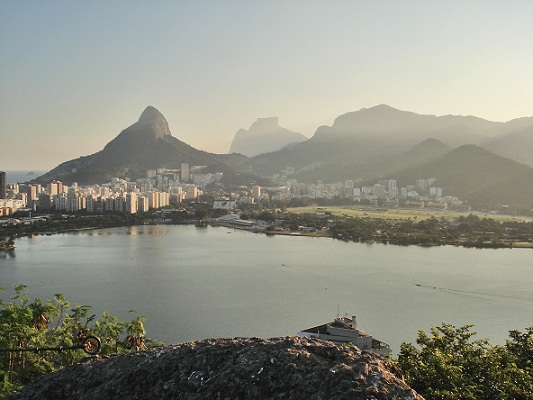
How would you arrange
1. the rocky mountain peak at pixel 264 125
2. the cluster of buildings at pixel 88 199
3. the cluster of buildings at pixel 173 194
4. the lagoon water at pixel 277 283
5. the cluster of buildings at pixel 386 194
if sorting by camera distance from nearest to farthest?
the lagoon water at pixel 277 283, the cluster of buildings at pixel 88 199, the cluster of buildings at pixel 173 194, the cluster of buildings at pixel 386 194, the rocky mountain peak at pixel 264 125

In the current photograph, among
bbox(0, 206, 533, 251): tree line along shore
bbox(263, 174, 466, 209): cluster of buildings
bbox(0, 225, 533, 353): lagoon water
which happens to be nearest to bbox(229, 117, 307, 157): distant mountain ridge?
bbox(263, 174, 466, 209): cluster of buildings

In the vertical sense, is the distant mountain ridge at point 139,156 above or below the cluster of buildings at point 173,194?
above

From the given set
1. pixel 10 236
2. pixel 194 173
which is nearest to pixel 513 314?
pixel 10 236

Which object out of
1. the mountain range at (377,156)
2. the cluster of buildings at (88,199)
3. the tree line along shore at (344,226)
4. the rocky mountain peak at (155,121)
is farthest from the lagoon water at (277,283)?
the rocky mountain peak at (155,121)

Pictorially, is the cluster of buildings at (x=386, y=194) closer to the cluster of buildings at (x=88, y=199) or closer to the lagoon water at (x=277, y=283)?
the cluster of buildings at (x=88, y=199)

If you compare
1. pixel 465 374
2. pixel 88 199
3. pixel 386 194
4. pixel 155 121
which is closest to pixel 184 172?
pixel 155 121

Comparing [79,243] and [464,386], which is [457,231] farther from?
[464,386]
